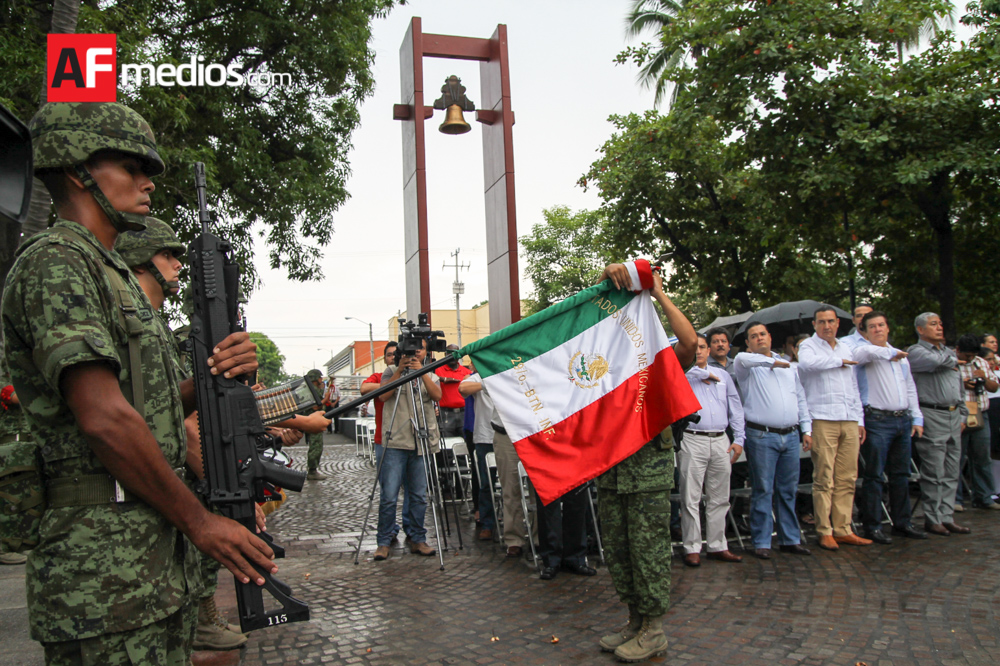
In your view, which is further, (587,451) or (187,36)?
(187,36)

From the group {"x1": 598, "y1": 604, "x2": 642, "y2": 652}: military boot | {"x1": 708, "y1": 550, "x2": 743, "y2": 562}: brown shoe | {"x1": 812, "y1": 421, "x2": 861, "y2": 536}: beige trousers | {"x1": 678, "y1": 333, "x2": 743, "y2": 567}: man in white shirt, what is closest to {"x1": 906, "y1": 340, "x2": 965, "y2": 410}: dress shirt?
{"x1": 812, "y1": 421, "x2": 861, "y2": 536}: beige trousers

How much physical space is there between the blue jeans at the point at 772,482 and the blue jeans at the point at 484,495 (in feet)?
8.90

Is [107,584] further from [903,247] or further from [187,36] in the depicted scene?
[903,247]

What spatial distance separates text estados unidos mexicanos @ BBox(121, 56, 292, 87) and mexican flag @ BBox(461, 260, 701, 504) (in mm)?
7913

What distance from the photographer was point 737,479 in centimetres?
792

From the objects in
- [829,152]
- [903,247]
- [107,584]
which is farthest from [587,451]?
[903,247]

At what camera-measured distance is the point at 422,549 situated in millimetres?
7117

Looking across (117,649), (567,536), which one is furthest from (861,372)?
(117,649)

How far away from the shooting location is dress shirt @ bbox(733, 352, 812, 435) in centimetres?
682

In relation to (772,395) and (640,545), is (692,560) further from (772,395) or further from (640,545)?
(640,545)

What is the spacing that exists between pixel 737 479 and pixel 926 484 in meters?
1.91

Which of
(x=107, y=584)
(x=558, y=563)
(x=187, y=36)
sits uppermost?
(x=187, y=36)

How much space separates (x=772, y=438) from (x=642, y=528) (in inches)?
118

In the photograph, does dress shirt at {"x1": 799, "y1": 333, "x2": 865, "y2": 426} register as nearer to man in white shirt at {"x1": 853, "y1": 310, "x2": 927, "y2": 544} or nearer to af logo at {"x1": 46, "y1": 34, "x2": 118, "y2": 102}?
man in white shirt at {"x1": 853, "y1": 310, "x2": 927, "y2": 544}
